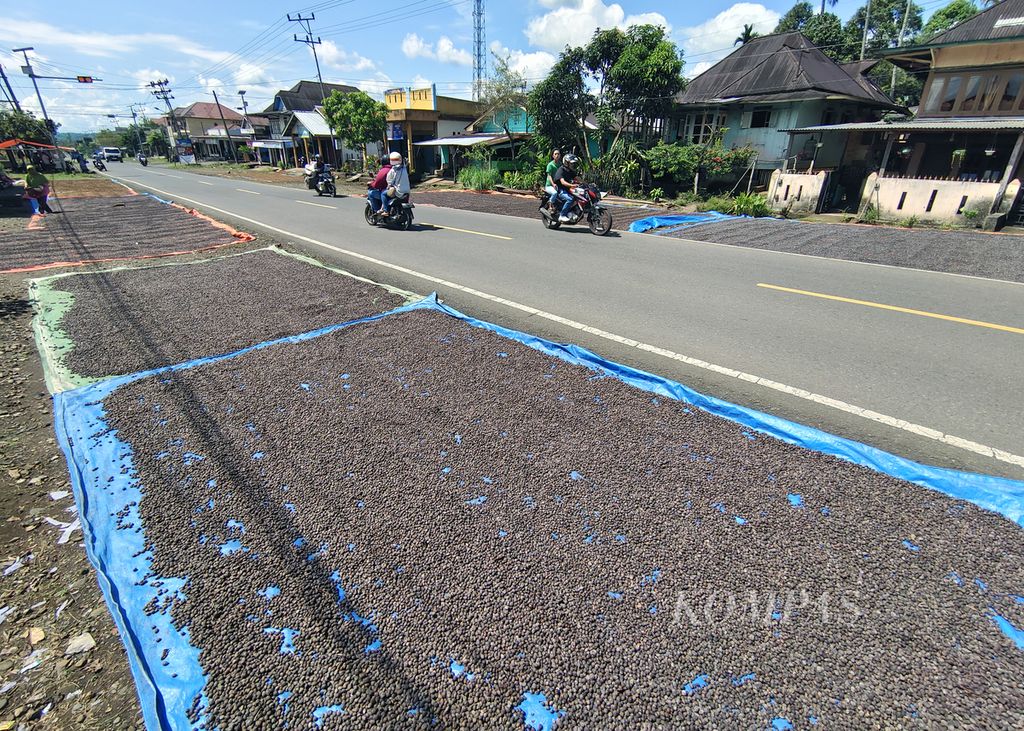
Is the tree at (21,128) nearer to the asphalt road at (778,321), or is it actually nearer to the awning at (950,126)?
the asphalt road at (778,321)

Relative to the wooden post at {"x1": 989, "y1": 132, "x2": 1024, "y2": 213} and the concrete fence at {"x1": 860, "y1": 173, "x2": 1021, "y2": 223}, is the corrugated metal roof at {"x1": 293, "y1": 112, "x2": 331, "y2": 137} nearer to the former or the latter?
the concrete fence at {"x1": 860, "y1": 173, "x2": 1021, "y2": 223}

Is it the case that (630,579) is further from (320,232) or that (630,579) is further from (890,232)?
(890,232)

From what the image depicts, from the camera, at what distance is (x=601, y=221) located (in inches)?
455

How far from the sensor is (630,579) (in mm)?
2230

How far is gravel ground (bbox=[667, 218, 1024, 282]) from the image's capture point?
28.2ft

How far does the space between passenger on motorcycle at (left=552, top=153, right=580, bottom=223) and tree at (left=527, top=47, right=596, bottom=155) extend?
10.9 m

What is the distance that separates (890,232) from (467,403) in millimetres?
13006

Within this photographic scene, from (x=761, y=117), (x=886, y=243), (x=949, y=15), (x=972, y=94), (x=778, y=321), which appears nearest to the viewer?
(x=778, y=321)

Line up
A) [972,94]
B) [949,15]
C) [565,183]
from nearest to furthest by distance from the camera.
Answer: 1. [565,183]
2. [972,94]
3. [949,15]

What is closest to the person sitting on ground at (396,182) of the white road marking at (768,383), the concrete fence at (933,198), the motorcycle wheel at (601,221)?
the motorcycle wheel at (601,221)

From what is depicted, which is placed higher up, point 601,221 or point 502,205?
point 601,221

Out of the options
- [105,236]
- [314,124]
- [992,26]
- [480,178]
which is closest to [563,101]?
[480,178]

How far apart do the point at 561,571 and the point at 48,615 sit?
232 centimetres

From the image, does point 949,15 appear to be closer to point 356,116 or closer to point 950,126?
point 950,126
